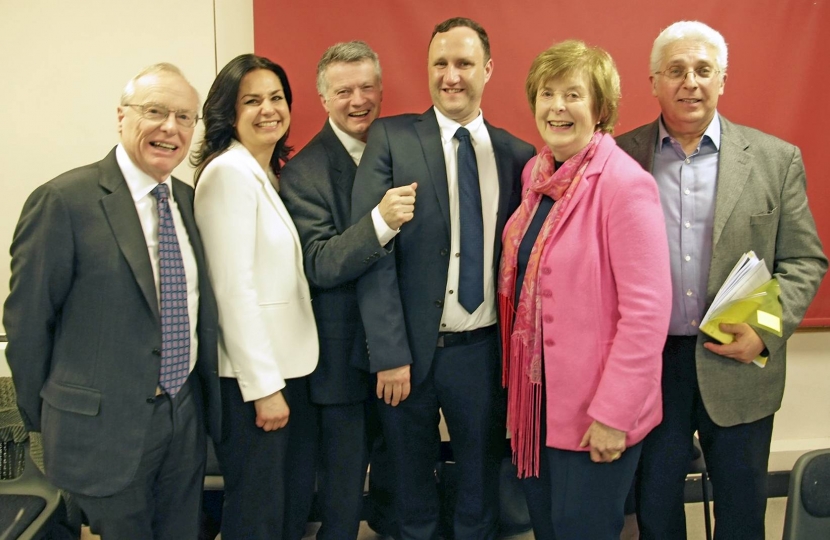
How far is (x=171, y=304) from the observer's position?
158 cm

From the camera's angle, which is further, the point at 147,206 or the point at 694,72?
the point at 694,72

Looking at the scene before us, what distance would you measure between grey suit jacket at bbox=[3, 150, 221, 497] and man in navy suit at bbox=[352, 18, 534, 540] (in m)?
0.65

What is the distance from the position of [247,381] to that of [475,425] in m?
0.74

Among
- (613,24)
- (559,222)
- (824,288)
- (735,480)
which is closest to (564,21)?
(613,24)

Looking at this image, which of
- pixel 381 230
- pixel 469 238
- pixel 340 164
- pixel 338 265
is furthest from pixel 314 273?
pixel 469 238

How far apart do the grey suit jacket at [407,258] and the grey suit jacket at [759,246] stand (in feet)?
2.30

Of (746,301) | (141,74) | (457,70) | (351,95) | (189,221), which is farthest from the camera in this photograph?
(351,95)

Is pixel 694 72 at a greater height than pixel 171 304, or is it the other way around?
pixel 694 72

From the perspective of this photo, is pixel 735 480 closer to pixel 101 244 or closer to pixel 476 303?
pixel 476 303

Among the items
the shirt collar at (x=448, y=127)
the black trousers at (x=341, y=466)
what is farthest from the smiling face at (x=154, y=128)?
the black trousers at (x=341, y=466)

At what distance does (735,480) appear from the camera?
1.88 m

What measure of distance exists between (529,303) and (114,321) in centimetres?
107

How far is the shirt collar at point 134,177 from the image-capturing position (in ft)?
5.16

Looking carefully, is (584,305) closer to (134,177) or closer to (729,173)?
(729,173)
